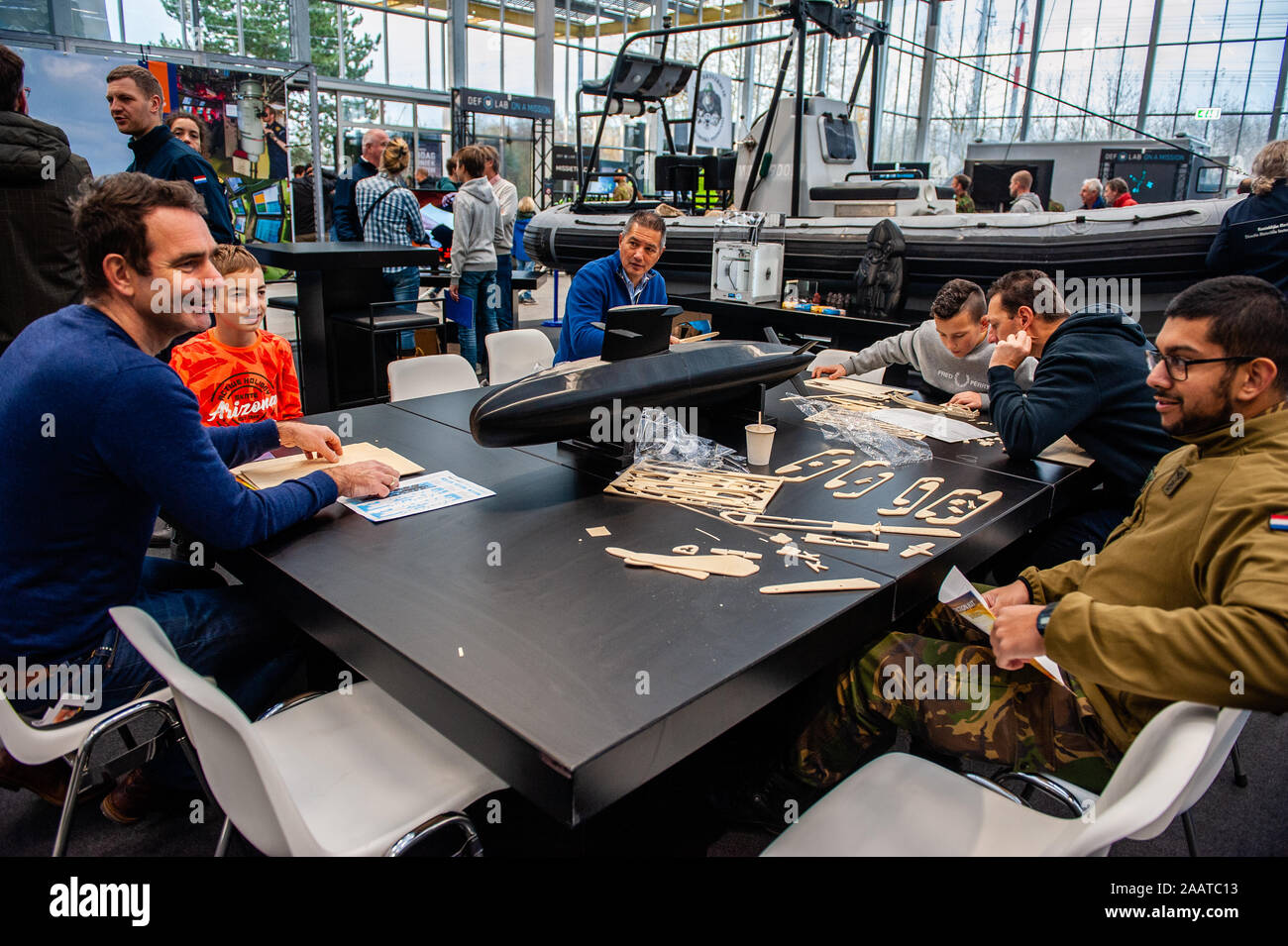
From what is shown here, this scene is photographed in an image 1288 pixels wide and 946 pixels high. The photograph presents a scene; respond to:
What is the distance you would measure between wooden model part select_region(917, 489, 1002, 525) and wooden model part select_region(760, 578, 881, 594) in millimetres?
369

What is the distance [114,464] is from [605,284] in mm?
2086

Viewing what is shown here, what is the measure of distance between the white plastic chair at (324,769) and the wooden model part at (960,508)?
3.21ft

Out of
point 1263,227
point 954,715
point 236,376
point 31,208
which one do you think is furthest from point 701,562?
point 1263,227

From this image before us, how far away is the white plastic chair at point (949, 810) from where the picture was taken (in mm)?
1000

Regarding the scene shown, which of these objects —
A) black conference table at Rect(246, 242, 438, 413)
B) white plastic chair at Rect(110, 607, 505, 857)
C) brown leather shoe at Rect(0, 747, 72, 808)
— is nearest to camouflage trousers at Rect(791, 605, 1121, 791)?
white plastic chair at Rect(110, 607, 505, 857)

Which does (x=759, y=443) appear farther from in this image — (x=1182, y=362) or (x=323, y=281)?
(x=323, y=281)

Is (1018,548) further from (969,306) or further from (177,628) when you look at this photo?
(177,628)

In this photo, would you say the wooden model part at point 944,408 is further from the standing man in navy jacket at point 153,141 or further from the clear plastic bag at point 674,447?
the standing man in navy jacket at point 153,141

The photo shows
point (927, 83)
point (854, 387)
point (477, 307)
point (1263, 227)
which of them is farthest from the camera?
point (927, 83)

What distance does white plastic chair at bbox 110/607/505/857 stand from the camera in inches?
38.1

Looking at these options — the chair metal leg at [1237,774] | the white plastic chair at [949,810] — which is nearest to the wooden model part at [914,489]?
the white plastic chair at [949,810]

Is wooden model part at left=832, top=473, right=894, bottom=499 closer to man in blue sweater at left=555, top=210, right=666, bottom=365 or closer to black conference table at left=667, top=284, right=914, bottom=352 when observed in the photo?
man in blue sweater at left=555, top=210, right=666, bottom=365

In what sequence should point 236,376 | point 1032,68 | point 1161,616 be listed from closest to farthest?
1. point 1161,616
2. point 236,376
3. point 1032,68

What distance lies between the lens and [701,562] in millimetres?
1401
